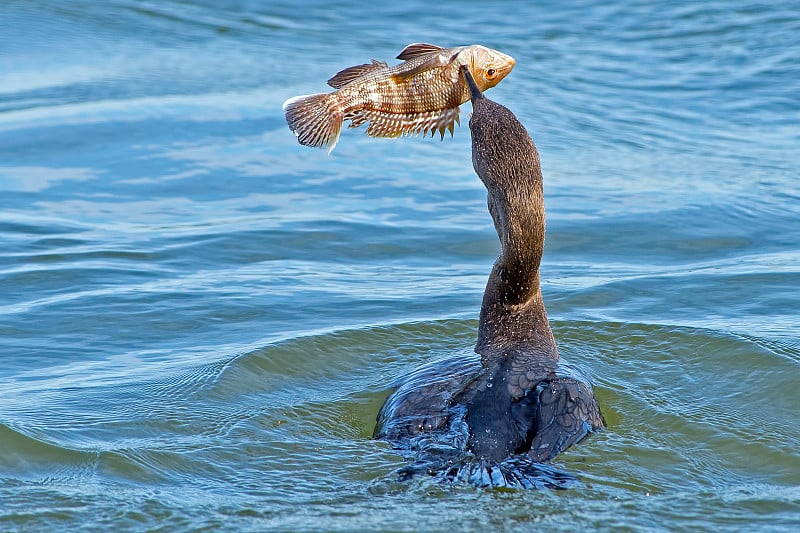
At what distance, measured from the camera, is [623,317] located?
7.46 metres

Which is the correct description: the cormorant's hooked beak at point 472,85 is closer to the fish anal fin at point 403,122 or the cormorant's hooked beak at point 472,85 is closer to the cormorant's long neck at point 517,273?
the fish anal fin at point 403,122

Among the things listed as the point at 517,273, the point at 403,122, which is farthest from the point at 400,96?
the point at 517,273

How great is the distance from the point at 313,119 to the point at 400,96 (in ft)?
1.42

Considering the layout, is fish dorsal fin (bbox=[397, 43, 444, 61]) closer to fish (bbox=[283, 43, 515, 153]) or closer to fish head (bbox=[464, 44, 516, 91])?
fish (bbox=[283, 43, 515, 153])

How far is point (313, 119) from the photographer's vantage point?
5316mm

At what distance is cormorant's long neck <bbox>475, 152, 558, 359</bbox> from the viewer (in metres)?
5.44

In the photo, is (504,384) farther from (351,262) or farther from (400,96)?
(351,262)

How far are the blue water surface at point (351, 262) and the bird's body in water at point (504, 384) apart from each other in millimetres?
146

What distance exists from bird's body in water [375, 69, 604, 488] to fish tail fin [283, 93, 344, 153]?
0.65 metres

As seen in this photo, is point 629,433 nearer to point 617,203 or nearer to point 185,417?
point 185,417

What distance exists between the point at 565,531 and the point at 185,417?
234 centimetres

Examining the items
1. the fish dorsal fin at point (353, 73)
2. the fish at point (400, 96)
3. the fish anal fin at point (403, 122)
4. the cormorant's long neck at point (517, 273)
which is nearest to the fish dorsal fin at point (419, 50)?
the fish at point (400, 96)

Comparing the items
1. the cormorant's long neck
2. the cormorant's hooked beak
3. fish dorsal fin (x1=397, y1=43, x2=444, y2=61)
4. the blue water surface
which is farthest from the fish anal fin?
the blue water surface

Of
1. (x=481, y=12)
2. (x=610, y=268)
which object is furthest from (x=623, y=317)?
(x=481, y=12)
